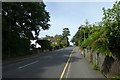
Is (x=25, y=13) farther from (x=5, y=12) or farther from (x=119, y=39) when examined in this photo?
(x=119, y=39)

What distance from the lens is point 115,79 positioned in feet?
51.3

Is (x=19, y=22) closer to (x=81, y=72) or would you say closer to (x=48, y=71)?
(x=48, y=71)

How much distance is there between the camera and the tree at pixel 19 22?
162ft

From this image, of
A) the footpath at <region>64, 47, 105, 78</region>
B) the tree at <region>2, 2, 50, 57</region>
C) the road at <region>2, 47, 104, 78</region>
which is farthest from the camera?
the tree at <region>2, 2, 50, 57</region>

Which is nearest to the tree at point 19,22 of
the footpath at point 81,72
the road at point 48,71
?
the road at point 48,71

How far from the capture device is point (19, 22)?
58.2 meters

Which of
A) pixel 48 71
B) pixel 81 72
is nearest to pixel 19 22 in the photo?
pixel 48 71

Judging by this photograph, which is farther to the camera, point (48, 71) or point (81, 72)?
point (48, 71)

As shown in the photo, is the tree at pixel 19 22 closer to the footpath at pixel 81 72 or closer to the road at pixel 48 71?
the road at pixel 48 71

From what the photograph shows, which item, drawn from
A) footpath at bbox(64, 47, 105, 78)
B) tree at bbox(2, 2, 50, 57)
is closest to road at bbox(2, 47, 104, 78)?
footpath at bbox(64, 47, 105, 78)

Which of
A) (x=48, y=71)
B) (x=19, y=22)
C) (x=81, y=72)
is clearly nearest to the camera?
(x=81, y=72)

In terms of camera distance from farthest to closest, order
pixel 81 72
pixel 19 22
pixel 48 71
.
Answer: pixel 19 22, pixel 48 71, pixel 81 72

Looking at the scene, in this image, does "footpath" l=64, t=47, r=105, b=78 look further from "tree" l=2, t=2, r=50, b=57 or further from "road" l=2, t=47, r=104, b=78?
"tree" l=2, t=2, r=50, b=57

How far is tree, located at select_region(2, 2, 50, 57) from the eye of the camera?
162 ft
